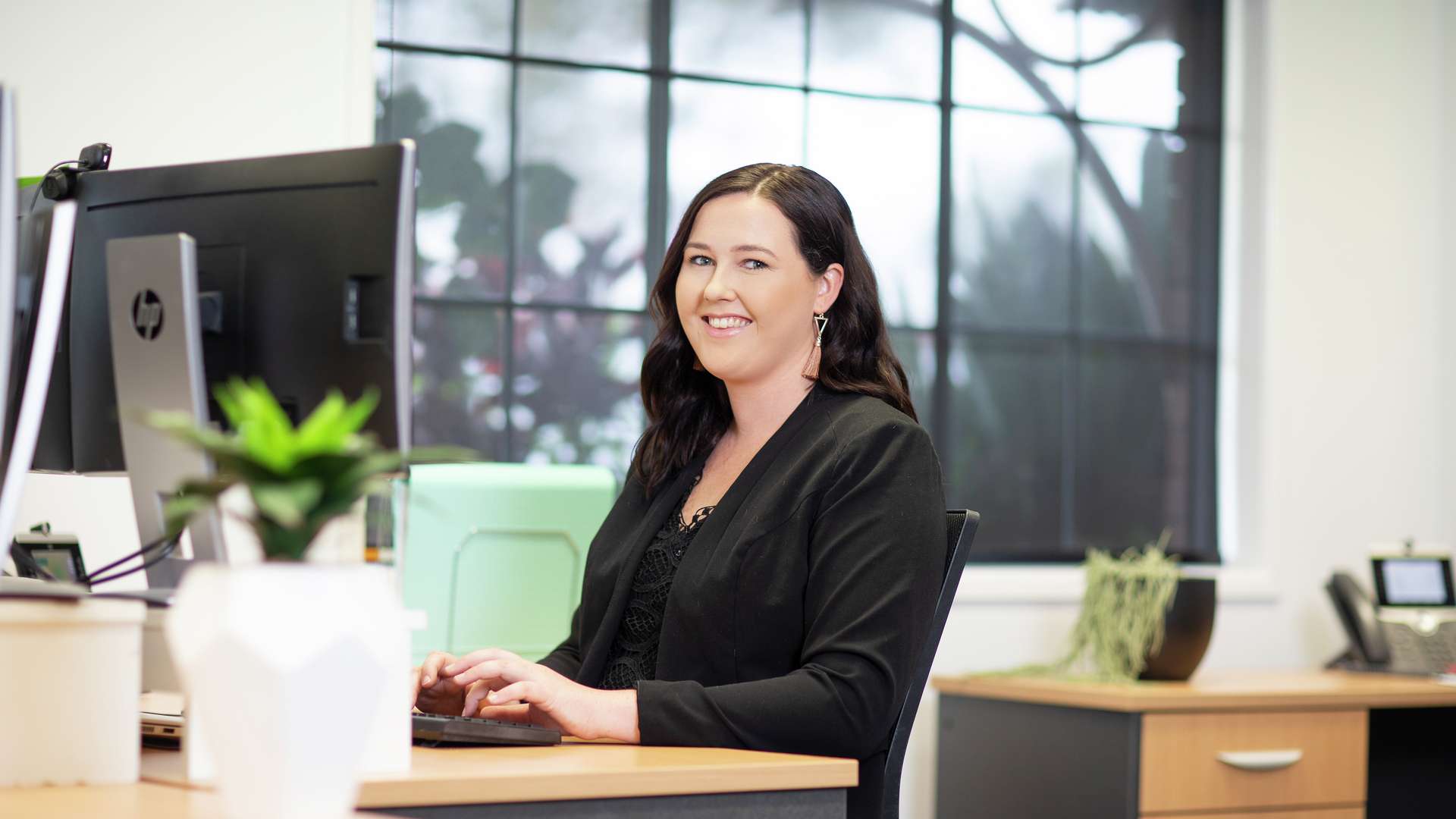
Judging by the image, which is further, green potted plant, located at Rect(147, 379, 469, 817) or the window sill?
the window sill

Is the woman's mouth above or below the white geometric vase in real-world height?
above

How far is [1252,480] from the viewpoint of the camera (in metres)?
4.00

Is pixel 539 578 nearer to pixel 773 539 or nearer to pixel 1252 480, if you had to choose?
pixel 773 539

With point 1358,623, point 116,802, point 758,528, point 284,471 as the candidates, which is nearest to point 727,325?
point 758,528

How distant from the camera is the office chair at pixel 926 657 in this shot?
1758mm

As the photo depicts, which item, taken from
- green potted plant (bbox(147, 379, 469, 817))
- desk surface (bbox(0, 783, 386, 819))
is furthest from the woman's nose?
green potted plant (bbox(147, 379, 469, 817))

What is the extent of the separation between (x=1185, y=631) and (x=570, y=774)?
2.14m

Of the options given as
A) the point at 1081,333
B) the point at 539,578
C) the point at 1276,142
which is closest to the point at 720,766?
the point at 539,578

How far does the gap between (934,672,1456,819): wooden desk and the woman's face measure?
1.22 metres

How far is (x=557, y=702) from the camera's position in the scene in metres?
1.59

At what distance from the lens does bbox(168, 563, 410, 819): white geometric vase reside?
87cm

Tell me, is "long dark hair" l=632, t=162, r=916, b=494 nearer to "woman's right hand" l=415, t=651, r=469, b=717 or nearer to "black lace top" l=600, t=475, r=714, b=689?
"black lace top" l=600, t=475, r=714, b=689

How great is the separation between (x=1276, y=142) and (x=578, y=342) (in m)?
1.94

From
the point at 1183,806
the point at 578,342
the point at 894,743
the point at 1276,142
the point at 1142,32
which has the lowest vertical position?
the point at 1183,806
